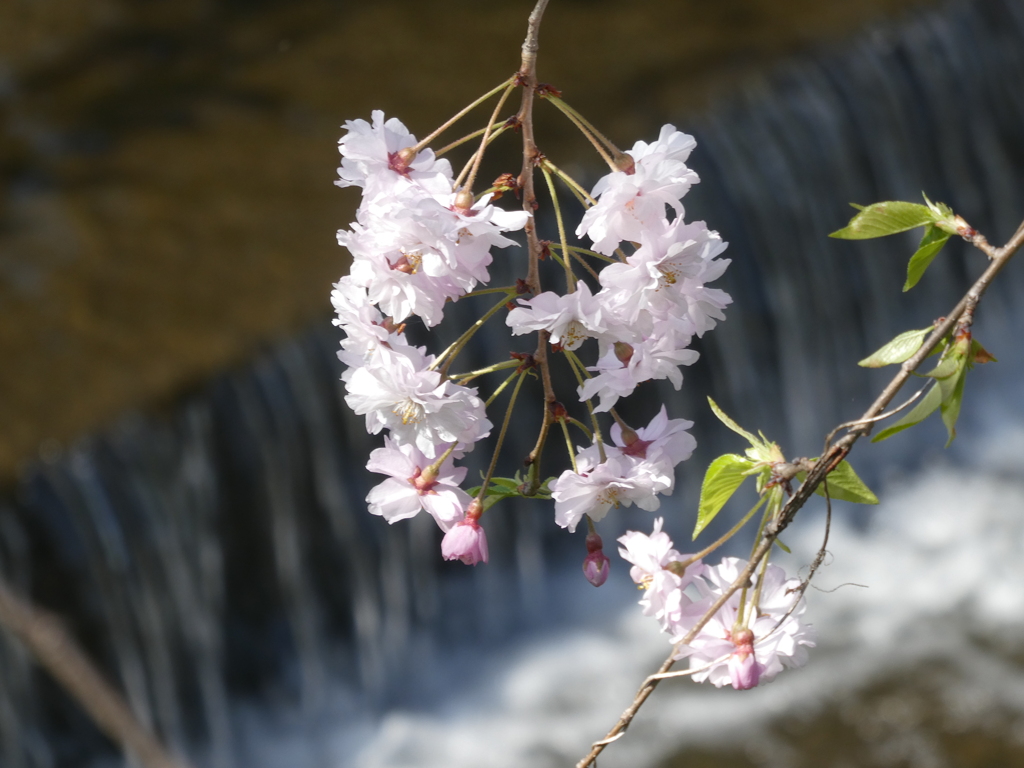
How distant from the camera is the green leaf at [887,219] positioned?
1001 mm

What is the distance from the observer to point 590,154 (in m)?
4.43

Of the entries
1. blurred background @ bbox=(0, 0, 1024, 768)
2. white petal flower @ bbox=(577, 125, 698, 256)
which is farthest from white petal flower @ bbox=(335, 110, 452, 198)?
blurred background @ bbox=(0, 0, 1024, 768)

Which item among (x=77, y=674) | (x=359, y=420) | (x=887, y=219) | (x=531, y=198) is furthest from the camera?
(x=359, y=420)

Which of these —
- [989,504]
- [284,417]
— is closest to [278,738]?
[284,417]

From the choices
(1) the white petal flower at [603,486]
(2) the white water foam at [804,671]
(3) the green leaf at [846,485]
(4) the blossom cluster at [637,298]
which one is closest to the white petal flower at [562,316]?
(4) the blossom cluster at [637,298]

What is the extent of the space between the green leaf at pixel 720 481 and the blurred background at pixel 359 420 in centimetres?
284

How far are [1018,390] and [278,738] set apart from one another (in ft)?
11.7

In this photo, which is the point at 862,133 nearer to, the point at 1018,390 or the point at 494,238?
the point at 1018,390

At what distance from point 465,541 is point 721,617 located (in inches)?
9.3

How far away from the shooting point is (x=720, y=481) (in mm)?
956

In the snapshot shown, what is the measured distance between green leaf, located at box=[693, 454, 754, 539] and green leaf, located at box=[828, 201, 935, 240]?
0.23 metres

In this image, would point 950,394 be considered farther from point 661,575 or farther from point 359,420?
point 359,420

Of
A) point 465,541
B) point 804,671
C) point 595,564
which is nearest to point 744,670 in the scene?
point 595,564

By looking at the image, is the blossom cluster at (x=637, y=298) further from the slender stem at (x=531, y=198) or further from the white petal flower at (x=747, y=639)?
the white petal flower at (x=747, y=639)
